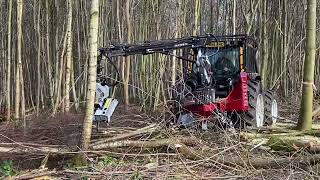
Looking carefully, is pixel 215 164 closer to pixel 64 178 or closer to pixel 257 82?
pixel 64 178

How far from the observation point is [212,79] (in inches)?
381

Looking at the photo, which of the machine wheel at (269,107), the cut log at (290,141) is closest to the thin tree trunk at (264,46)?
the machine wheel at (269,107)

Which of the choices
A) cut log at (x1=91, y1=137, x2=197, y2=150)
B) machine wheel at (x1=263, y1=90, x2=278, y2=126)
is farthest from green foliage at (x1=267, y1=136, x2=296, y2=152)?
machine wheel at (x1=263, y1=90, x2=278, y2=126)

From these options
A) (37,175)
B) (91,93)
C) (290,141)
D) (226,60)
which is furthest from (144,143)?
(226,60)

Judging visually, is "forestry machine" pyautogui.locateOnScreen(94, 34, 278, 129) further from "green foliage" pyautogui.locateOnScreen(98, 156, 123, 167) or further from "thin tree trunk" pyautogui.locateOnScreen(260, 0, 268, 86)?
"thin tree trunk" pyautogui.locateOnScreen(260, 0, 268, 86)

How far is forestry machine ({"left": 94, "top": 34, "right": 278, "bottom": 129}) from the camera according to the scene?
28.7 feet

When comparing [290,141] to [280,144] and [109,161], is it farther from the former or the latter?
[109,161]

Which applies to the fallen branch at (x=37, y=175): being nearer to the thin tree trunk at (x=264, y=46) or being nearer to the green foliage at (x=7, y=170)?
the green foliage at (x=7, y=170)

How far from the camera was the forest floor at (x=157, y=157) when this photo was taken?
6090mm

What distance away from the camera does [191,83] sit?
9.45 meters

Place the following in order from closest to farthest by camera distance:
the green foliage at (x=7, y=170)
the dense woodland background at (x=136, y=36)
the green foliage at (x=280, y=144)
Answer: the green foliage at (x=7, y=170)
the green foliage at (x=280, y=144)
the dense woodland background at (x=136, y=36)

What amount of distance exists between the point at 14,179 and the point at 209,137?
3274 millimetres

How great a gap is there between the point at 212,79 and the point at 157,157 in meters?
3.31

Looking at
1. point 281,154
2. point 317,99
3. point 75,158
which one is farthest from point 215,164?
point 317,99
